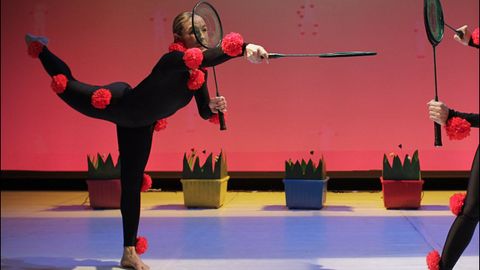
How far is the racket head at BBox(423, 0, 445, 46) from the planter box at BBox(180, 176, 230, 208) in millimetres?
2790

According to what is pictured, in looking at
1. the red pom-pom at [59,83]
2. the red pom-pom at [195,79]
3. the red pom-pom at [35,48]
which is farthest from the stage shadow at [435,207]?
the red pom-pom at [35,48]

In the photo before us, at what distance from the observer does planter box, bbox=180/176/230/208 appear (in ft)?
16.7

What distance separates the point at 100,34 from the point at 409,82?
295 centimetres

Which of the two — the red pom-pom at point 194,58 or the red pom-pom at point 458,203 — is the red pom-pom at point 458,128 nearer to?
the red pom-pom at point 458,203

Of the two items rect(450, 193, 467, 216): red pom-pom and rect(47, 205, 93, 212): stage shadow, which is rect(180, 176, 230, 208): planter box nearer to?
rect(47, 205, 93, 212): stage shadow

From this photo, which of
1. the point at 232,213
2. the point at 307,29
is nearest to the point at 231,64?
the point at 307,29

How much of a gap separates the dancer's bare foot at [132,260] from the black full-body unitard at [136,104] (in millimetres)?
38

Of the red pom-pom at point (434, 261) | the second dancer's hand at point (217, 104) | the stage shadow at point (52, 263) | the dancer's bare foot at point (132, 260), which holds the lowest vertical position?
the stage shadow at point (52, 263)

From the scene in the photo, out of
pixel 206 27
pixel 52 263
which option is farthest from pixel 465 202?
pixel 52 263

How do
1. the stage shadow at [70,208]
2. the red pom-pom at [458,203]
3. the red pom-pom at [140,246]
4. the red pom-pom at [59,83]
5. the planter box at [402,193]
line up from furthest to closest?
the stage shadow at [70,208]
the planter box at [402,193]
the red pom-pom at [140,246]
the red pom-pom at [59,83]
the red pom-pom at [458,203]

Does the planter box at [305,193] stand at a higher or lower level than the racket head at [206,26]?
lower

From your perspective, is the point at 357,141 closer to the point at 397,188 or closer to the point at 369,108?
the point at 369,108

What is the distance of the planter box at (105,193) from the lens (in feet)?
16.6

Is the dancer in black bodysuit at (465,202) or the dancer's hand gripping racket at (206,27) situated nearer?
the dancer in black bodysuit at (465,202)
